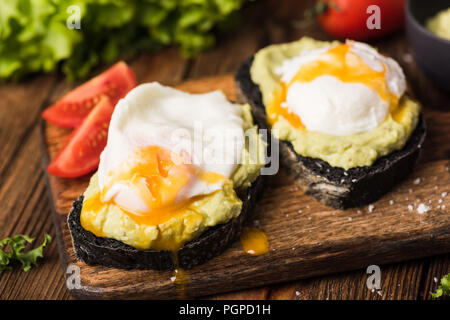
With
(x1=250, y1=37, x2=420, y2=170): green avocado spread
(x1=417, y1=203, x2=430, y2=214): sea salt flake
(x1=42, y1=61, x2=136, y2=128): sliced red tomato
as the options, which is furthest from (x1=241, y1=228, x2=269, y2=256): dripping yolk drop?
(x1=42, y1=61, x2=136, y2=128): sliced red tomato

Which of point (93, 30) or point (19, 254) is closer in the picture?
point (19, 254)


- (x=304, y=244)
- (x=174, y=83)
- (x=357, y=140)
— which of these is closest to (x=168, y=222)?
(x=304, y=244)

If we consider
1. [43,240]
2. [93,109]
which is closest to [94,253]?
[43,240]

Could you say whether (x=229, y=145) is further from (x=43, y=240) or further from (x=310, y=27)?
(x=310, y=27)

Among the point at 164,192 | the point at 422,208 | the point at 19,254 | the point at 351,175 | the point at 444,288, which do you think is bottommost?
the point at 444,288

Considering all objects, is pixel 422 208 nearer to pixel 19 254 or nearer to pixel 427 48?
pixel 427 48

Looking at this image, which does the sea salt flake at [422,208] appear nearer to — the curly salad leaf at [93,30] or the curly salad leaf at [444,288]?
the curly salad leaf at [444,288]
